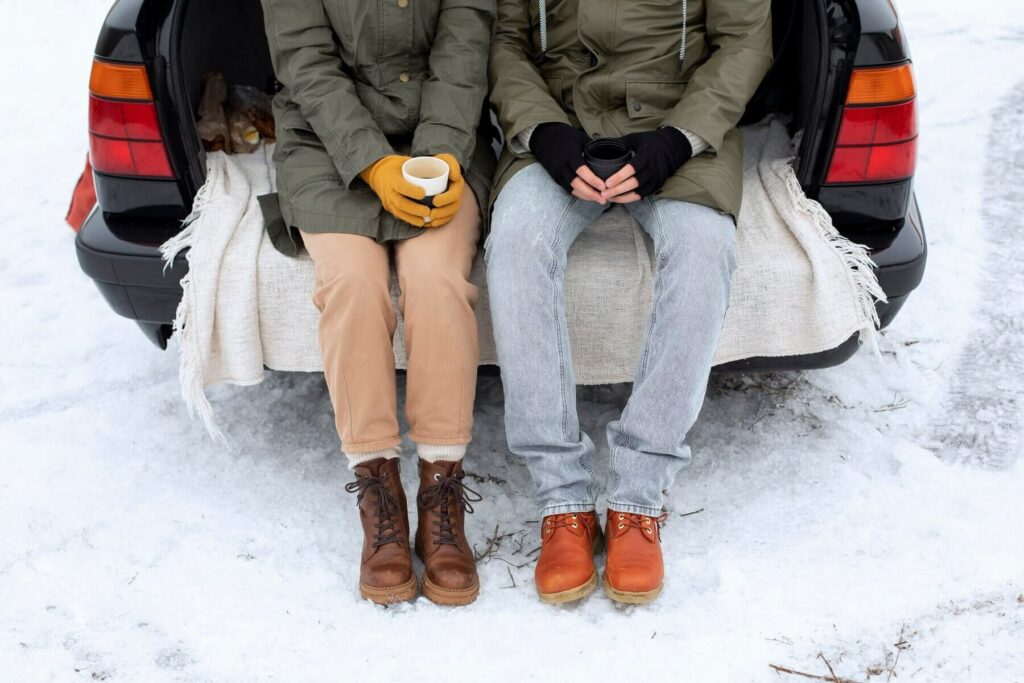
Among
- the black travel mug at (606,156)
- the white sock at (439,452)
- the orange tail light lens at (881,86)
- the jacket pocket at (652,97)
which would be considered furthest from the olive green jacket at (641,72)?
the white sock at (439,452)

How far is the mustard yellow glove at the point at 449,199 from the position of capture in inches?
88.7

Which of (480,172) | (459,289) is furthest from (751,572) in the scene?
(480,172)

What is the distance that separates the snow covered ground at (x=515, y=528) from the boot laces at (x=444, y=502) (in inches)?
6.1

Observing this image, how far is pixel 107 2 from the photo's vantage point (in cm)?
584

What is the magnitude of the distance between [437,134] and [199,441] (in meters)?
1.14

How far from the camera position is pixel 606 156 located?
2318mm

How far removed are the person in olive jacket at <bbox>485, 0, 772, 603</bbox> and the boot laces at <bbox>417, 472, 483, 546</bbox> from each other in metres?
0.17

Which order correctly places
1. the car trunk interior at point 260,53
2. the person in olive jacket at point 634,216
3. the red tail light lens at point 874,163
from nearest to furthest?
1. the person in olive jacket at point 634,216
2. the red tail light lens at point 874,163
3. the car trunk interior at point 260,53

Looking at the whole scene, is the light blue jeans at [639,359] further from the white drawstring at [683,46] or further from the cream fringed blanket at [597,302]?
the white drawstring at [683,46]

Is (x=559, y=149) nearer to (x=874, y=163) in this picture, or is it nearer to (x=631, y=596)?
(x=874, y=163)

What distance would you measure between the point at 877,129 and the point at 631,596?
→ 1.28m

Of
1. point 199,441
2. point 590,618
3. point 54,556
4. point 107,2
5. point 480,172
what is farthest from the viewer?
point 107,2

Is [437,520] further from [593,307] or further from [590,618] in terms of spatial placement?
[593,307]

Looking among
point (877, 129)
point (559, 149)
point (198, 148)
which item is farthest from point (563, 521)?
point (198, 148)
